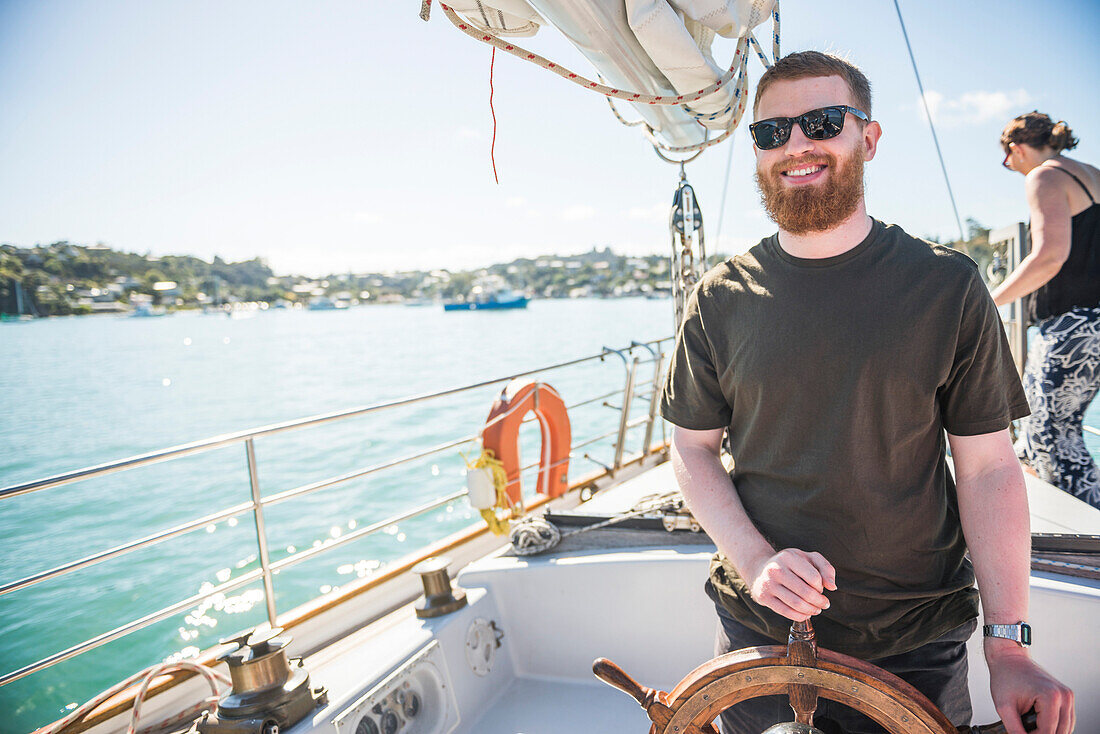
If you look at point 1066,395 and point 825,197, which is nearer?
point 825,197

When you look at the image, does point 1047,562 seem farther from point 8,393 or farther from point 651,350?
point 8,393

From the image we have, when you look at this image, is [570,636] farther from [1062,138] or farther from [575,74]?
[1062,138]

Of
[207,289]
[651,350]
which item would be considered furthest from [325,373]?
[207,289]

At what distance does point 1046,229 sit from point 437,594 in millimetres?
1944

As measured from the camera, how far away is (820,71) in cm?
88

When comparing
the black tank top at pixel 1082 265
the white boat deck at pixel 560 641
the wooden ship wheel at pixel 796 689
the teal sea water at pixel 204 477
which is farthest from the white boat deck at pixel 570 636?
the teal sea water at pixel 204 477

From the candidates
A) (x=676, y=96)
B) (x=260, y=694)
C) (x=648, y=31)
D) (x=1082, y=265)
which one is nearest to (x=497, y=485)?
(x=260, y=694)

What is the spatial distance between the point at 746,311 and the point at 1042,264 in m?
1.44

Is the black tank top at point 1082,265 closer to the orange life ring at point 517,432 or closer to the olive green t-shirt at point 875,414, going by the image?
the olive green t-shirt at point 875,414

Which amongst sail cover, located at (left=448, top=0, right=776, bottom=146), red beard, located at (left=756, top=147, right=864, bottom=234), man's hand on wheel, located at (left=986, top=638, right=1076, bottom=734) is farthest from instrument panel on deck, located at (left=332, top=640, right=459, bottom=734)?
sail cover, located at (left=448, top=0, right=776, bottom=146)

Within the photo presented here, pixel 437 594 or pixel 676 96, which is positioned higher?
pixel 676 96

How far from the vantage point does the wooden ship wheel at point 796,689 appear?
2.32ft

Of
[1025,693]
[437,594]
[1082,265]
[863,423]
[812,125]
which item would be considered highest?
[812,125]

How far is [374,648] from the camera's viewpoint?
4.90 ft
